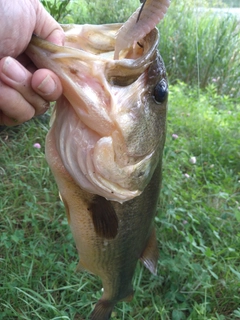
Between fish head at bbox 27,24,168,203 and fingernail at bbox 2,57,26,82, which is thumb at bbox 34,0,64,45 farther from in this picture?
fingernail at bbox 2,57,26,82

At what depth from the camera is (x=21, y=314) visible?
2.03 m

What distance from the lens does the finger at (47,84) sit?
0.99 metres

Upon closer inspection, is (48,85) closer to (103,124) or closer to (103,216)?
(103,124)

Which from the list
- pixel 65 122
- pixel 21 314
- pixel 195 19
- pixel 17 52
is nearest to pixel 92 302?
pixel 21 314

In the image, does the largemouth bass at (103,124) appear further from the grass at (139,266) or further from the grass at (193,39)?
the grass at (193,39)

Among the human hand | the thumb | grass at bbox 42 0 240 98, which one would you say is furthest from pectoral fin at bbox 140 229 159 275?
grass at bbox 42 0 240 98

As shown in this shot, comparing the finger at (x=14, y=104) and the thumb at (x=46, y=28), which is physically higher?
the thumb at (x=46, y=28)

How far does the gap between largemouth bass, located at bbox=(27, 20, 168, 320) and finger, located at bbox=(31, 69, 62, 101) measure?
2 centimetres

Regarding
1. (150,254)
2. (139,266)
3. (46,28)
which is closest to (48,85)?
(46,28)

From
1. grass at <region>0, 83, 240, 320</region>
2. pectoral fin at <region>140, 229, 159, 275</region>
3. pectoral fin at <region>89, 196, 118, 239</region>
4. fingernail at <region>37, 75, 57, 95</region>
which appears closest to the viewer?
fingernail at <region>37, 75, 57, 95</region>

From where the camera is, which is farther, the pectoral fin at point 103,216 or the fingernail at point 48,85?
the pectoral fin at point 103,216

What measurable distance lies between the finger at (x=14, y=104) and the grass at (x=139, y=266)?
1274 millimetres

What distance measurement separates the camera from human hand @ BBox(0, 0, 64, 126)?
3.32ft

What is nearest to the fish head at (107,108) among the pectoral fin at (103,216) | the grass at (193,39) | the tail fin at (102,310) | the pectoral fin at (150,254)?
the pectoral fin at (103,216)
